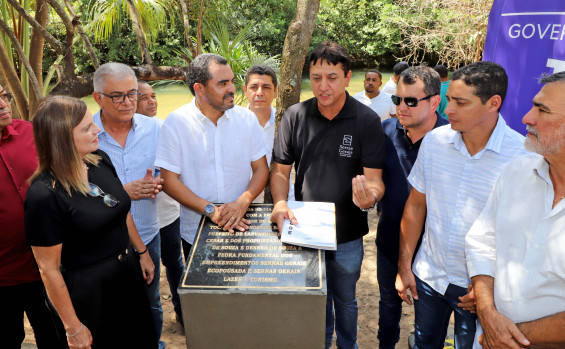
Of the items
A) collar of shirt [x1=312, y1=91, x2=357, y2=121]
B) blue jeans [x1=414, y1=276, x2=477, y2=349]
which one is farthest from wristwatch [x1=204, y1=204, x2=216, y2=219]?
blue jeans [x1=414, y1=276, x2=477, y2=349]

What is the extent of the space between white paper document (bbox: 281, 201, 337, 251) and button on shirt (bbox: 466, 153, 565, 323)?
0.74 metres

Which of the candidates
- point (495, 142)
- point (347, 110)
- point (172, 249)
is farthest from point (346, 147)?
point (172, 249)

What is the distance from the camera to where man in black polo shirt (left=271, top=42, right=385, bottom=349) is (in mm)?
2555

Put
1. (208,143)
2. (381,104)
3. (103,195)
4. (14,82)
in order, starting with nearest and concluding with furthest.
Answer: (103,195)
(208,143)
(14,82)
(381,104)

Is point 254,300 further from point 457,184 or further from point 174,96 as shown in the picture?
point 174,96

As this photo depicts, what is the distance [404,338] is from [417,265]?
135 cm

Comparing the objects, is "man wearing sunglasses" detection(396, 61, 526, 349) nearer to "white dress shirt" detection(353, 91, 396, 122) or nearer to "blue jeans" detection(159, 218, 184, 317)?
"blue jeans" detection(159, 218, 184, 317)

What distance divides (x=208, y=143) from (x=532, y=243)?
1.94m

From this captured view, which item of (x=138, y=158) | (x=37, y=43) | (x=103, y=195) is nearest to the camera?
(x=103, y=195)

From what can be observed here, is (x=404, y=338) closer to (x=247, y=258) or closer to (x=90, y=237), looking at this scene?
(x=247, y=258)

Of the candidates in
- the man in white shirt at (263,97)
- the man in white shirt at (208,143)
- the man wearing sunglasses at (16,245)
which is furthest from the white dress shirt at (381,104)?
the man wearing sunglasses at (16,245)

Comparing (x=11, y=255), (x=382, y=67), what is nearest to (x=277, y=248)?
(x=11, y=255)

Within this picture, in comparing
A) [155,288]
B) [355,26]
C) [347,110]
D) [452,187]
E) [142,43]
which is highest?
[355,26]

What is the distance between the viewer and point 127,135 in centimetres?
284
